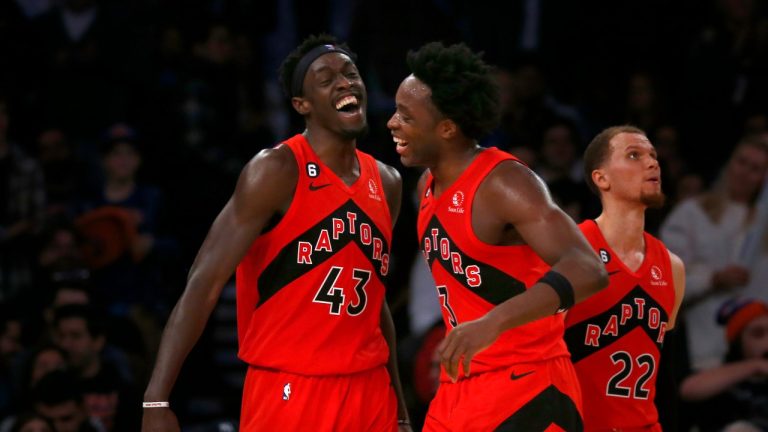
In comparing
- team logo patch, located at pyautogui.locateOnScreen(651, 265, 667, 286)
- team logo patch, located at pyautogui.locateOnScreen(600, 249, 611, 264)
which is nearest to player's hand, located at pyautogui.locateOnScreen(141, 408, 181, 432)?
team logo patch, located at pyautogui.locateOnScreen(600, 249, 611, 264)

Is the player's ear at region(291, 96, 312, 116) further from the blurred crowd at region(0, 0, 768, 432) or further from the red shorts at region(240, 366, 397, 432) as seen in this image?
the blurred crowd at region(0, 0, 768, 432)

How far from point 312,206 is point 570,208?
146 inches

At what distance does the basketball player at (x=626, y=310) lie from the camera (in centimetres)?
601

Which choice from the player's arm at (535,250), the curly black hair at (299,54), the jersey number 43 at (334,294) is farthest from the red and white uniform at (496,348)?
the curly black hair at (299,54)

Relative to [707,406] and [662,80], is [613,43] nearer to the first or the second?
[662,80]

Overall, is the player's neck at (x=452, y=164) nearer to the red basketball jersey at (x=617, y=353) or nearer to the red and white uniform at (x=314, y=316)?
the red and white uniform at (x=314, y=316)

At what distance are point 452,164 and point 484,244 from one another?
1.30 ft

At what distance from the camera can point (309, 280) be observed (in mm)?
5793

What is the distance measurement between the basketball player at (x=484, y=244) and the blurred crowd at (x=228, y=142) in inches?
122

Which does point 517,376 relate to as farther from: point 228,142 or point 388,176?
point 228,142

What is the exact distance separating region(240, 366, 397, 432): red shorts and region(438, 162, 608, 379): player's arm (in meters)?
1.01

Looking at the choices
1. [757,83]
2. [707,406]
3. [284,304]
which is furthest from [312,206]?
[757,83]

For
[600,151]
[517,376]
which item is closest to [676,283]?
[600,151]

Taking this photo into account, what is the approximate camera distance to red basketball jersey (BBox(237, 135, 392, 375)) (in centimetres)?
579
